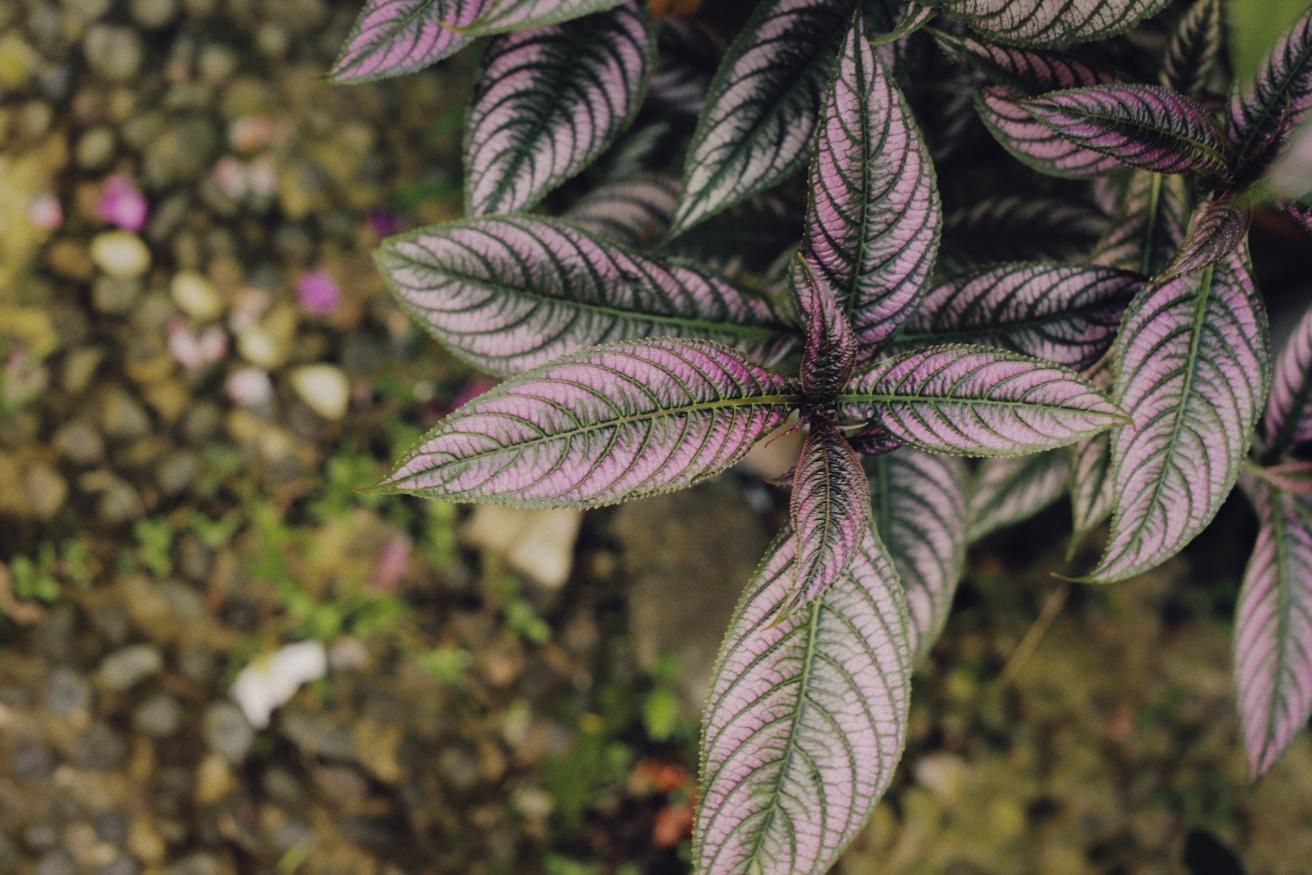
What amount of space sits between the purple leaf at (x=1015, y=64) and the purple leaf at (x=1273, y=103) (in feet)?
0.42

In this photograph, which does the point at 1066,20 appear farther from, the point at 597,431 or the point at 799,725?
the point at 799,725

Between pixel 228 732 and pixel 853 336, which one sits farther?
pixel 228 732

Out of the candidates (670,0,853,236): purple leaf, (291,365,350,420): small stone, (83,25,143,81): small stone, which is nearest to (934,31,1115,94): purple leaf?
(670,0,853,236): purple leaf

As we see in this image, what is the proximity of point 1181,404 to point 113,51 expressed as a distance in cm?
214

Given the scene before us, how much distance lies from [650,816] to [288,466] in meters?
1.00

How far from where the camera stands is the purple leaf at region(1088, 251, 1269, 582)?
70cm

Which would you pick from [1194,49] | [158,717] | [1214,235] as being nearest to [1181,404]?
[1214,235]

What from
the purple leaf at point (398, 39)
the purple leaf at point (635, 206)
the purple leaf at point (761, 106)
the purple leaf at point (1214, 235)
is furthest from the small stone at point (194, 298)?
the purple leaf at point (1214, 235)

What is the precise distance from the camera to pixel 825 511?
2.19 feet

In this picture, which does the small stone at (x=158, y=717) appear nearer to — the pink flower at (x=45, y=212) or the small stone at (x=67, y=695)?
the small stone at (x=67, y=695)

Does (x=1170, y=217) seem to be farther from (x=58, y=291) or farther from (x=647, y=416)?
(x=58, y=291)

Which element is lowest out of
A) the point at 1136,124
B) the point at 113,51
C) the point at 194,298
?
the point at 194,298

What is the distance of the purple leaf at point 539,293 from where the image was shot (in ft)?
2.51

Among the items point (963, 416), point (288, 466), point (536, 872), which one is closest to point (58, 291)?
point (288, 466)
